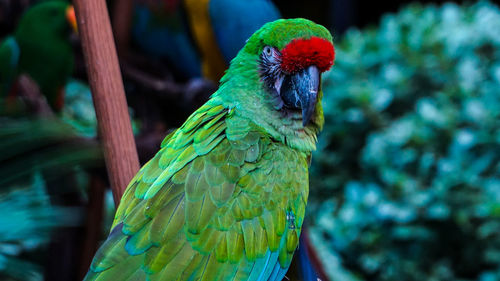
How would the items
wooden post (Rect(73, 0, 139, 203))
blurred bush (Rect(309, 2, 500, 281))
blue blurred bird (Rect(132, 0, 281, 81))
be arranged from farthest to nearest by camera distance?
blue blurred bird (Rect(132, 0, 281, 81)), blurred bush (Rect(309, 2, 500, 281)), wooden post (Rect(73, 0, 139, 203))

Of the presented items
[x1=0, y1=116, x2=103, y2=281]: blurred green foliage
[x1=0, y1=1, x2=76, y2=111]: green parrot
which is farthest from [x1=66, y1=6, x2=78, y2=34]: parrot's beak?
[x1=0, y1=116, x2=103, y2=281]: blurred green foliage

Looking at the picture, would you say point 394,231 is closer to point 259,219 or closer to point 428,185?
point 428,185

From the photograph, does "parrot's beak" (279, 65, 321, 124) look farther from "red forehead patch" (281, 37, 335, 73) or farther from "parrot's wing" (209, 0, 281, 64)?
"parrot's wing" (209, 0, 281, 64)

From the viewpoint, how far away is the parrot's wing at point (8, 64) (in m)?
1.37

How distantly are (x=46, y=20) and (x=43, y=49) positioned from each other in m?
0.09

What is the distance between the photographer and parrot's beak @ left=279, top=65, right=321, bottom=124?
602 mm

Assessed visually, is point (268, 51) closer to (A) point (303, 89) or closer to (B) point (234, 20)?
(A) point (303, 89)

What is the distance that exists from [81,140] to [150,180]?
1.61ft

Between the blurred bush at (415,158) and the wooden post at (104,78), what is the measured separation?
996 millimetres

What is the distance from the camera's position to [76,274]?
1431 mm

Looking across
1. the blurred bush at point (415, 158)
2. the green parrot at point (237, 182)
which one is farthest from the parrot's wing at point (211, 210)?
the blurred bush at point (415, 158)

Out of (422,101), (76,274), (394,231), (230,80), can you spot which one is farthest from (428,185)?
(230,80)

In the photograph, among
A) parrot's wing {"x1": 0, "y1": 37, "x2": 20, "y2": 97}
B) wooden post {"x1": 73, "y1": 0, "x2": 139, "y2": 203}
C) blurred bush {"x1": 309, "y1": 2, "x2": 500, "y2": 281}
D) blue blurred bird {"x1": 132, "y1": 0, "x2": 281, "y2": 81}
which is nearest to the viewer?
wooden post {"x1": 73, "y1": 0, "x2": 139, "y2": 203}

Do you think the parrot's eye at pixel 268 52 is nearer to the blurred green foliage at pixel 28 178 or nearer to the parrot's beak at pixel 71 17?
the blurred green foliage at pixel 28 178
